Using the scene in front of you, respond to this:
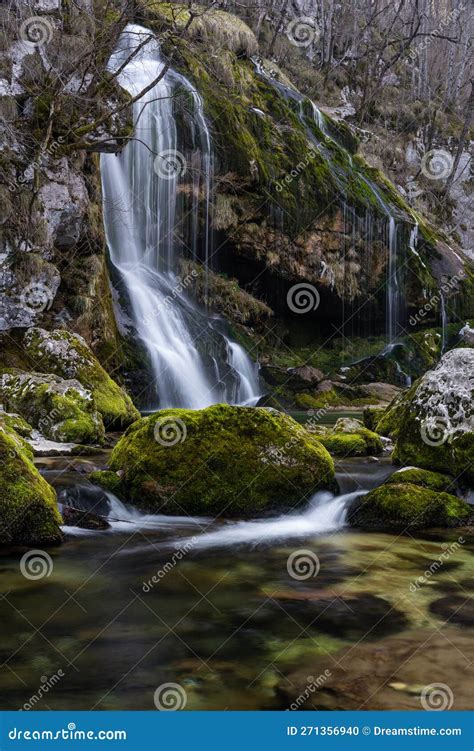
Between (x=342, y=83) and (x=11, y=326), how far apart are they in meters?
30.3

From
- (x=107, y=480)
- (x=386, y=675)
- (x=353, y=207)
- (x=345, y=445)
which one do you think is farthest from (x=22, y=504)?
(x=353, y=207)

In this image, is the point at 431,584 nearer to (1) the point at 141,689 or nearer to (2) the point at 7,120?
(1) the point at 141,689

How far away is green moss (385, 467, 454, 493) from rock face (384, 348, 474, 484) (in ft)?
0.53

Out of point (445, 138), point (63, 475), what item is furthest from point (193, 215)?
point (445, 138)

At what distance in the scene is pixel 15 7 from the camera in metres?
13.4
